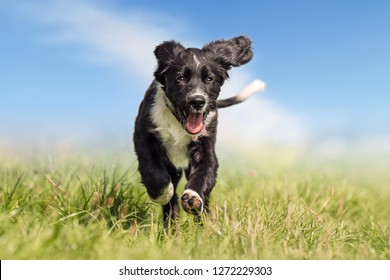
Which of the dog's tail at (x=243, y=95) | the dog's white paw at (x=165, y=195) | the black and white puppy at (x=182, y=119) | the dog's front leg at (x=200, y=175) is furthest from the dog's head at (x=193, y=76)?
the dog's tail at (x=243, y=95)

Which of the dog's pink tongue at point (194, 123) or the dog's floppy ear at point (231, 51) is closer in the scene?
the dog's pink tongue at point (194, 123)

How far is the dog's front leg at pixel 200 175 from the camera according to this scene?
4.51 metres

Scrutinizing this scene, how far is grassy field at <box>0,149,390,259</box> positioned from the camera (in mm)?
3646

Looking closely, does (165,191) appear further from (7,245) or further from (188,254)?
(7,245)

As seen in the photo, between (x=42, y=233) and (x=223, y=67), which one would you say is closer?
(x=42, y=233)

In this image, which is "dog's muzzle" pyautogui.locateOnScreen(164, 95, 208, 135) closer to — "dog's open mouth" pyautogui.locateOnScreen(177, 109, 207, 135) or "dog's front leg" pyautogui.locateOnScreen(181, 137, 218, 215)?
"dog's open mouth" pyautogui.locateOnScreen(177, 109, 207, 135)

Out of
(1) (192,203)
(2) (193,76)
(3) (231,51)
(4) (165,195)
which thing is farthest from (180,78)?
(1) (192,203)

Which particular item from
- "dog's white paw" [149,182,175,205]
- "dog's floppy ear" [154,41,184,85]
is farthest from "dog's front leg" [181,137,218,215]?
"dog's floppy ear" [154,41,184,85]

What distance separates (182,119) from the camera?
16.2 ft

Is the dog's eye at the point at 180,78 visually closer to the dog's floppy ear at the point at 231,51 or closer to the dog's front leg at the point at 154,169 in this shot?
the dog's floppy ear at the point at 231,51

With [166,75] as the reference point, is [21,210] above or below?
below

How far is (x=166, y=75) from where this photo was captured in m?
5.11

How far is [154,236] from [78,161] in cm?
319
